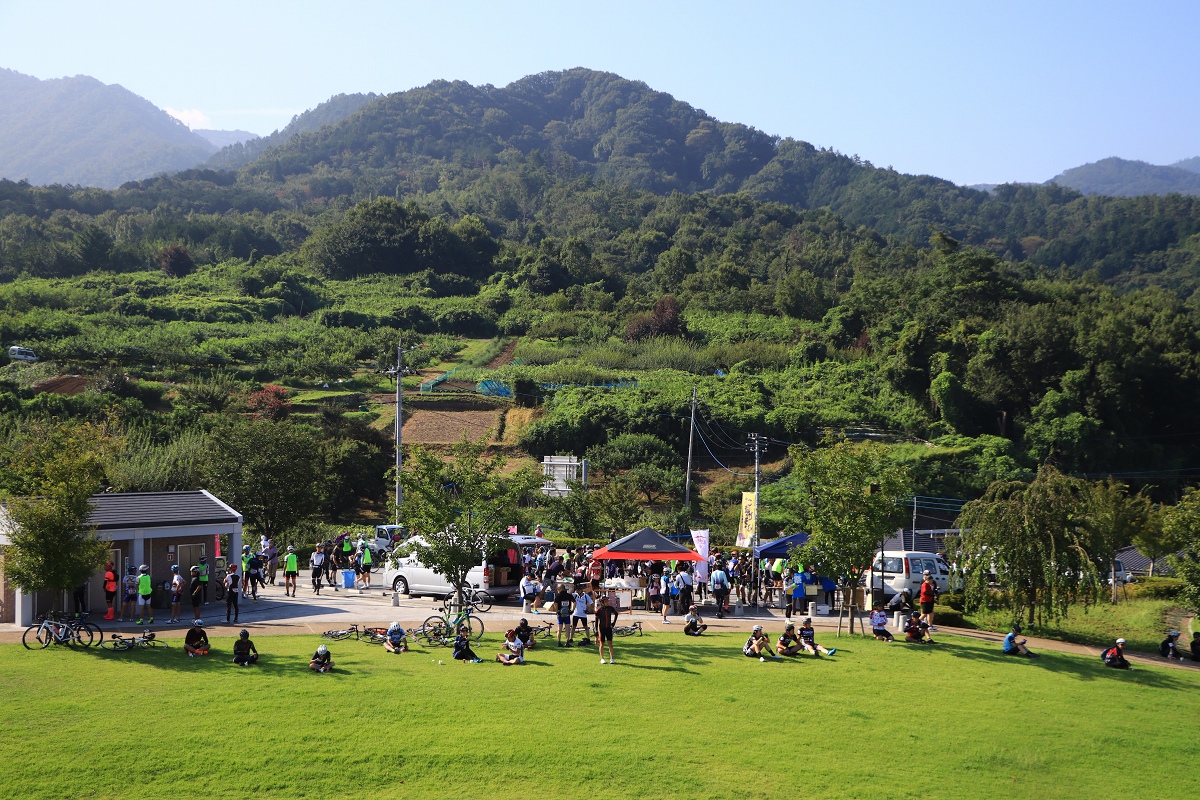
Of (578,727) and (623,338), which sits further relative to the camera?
(623,338)

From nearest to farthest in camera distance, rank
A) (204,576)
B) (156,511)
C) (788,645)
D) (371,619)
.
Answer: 1. (788,645)
2. (371,619)
3. (204,576)
4. (156,511)

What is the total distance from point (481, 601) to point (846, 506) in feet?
29.7

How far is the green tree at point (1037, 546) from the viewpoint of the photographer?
2067cm

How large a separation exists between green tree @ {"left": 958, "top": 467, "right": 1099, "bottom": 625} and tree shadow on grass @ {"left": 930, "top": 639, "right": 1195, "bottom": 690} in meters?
1.43

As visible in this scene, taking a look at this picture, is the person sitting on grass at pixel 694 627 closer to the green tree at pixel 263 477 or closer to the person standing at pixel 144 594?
the person standing at pixel 144 594

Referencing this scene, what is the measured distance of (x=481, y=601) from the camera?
2400 cm

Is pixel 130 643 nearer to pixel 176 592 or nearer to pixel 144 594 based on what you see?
pixel 144 594

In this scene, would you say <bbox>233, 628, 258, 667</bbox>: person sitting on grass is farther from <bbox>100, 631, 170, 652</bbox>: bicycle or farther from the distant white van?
the distant white van

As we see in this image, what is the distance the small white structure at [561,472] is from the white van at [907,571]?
1933 cm

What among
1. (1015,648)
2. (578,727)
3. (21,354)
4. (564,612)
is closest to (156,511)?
(564,612)

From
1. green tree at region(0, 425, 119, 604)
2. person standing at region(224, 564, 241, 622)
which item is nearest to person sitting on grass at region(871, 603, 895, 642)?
person standing at region(224, 564, 241, 622)

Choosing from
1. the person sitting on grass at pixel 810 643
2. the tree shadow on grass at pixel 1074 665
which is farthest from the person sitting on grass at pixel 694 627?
the tree shadow on grass at pixel 1074 665

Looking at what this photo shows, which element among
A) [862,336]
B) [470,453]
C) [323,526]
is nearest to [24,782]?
[470,453]

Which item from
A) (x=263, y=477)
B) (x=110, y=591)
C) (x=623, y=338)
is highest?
(x=623, y=338)
